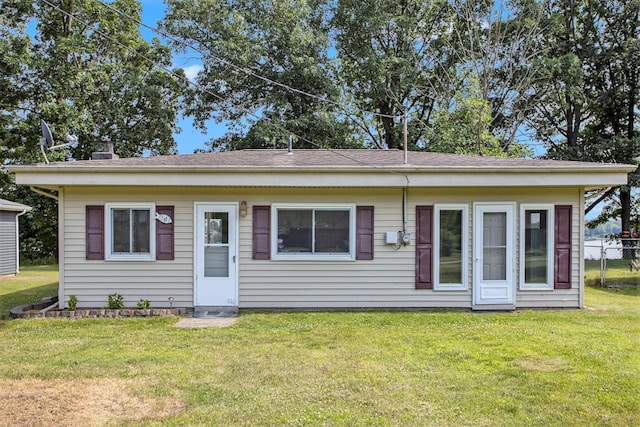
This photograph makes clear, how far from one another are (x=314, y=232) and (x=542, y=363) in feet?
13.1

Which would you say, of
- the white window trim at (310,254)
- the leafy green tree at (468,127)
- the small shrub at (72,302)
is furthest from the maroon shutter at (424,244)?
the leafy green tree at (468,127)

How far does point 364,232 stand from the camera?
24.9 ft

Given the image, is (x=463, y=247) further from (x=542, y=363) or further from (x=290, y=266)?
(x=542, y=363)

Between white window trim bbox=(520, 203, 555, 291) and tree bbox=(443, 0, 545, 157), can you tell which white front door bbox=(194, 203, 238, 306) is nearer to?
white window trim bbox=(520, 203, 555, 291)

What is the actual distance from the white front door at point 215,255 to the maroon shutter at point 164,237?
1.39 feet

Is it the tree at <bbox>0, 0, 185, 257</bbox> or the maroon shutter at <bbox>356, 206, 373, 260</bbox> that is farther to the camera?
the tree at <bbox>0, 0, 185, 257</bbox>

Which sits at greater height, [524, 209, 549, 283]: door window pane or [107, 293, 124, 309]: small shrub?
[524, 209, 549, 283]: door window pane

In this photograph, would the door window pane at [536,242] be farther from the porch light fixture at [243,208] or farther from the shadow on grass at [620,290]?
the porch light fixture at [243,208]

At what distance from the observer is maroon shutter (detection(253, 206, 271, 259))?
7562mm

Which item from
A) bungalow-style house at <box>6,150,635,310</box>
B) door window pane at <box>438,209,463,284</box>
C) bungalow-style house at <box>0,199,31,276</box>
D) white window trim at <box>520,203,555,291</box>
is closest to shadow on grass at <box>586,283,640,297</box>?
bungalow-style house at <box>6,150,635,310</box>

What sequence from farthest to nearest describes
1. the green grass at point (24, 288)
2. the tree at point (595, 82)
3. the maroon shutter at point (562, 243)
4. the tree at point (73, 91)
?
1. the tree at point (595, 82)
2. the tree at point (73, 91)
3. the green grass at point (24, 288)
4. the maroon shutter at point (562, 243)

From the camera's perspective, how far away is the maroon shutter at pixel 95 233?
7.48 m

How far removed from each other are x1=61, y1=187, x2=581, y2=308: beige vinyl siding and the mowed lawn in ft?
2.40

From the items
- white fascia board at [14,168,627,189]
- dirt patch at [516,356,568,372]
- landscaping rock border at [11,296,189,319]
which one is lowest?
landscaping rock border at [11,296,189,319]
